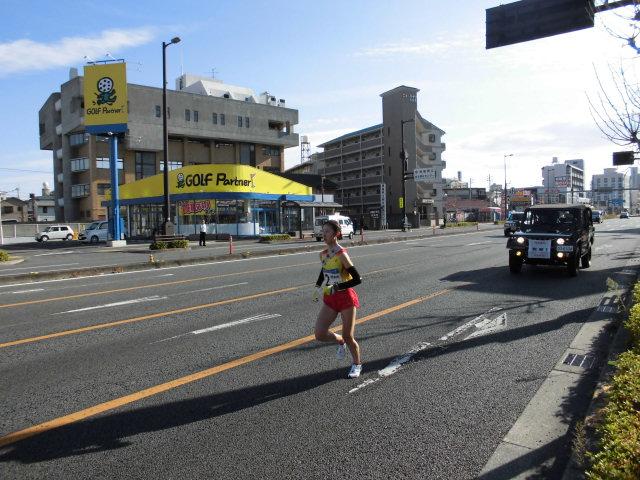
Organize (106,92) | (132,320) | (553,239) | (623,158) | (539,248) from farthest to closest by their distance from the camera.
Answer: (106,92) → (539,248) → (553,239) → (623,158) → (132,320)

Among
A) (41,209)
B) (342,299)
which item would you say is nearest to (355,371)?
(342,299)

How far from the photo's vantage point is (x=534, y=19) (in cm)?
889

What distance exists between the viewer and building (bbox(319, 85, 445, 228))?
247 ft

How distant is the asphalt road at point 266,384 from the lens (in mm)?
3326

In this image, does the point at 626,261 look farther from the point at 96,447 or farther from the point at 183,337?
the point at 96,447

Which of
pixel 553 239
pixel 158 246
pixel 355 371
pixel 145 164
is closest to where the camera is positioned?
pixel 355 371

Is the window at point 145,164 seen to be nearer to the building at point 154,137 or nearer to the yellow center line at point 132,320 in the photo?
the building at point 154,137

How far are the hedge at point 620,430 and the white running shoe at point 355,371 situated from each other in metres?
2.26

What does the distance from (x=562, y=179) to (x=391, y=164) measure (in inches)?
2726

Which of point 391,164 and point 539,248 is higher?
point 391,164

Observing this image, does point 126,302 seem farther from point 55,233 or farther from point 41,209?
point 41,209

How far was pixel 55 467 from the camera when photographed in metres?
3.21

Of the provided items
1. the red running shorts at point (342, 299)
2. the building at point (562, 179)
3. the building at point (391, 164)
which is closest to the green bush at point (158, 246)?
the red running shorts at point (342, 299)

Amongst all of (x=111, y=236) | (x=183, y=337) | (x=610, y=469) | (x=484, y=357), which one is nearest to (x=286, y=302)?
(x=183, y=337)
